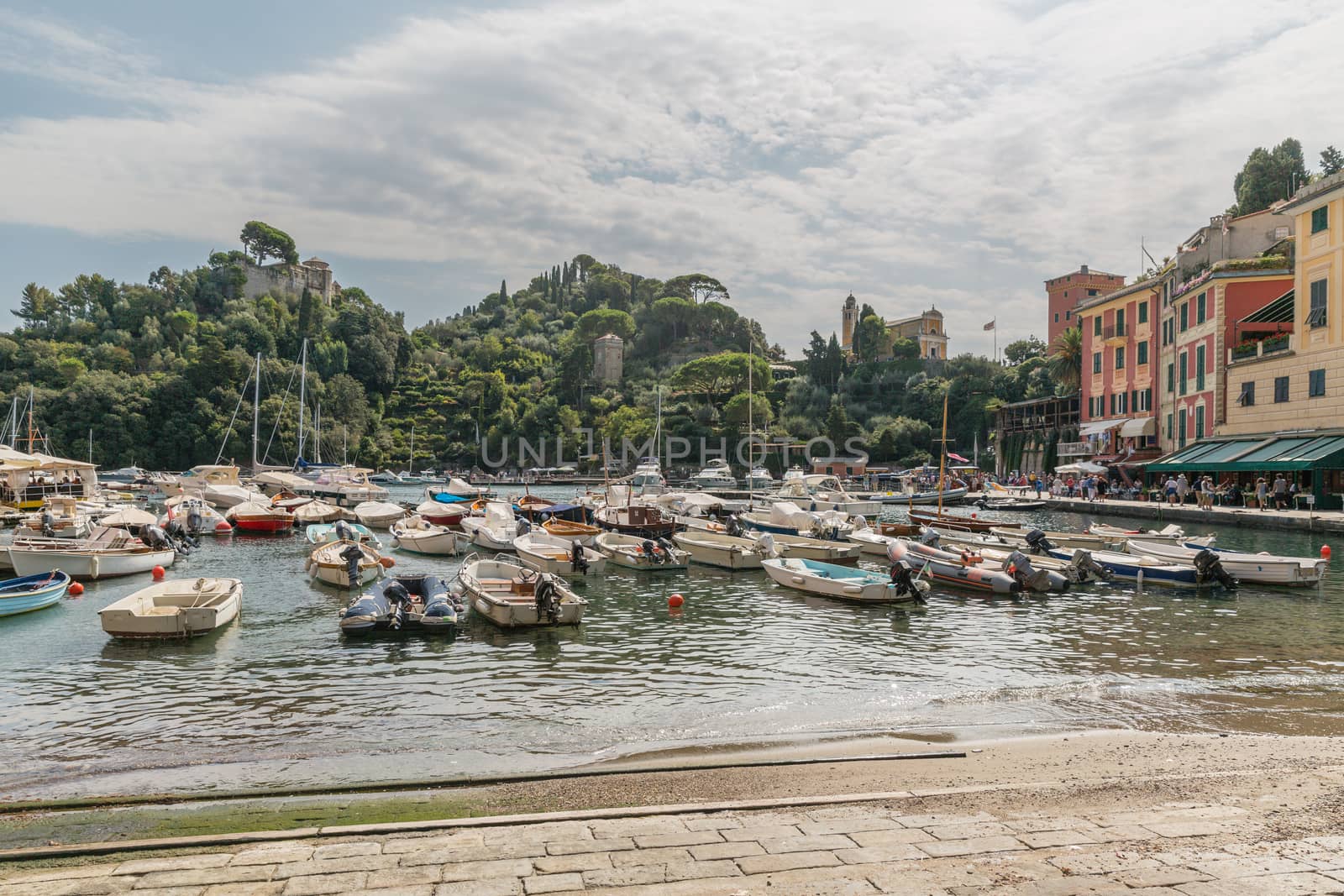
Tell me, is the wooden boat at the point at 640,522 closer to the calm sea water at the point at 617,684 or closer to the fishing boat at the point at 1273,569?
the calm sea water at the point at 617,684

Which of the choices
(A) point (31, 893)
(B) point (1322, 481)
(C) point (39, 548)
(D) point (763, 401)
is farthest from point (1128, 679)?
(D) point (763, 401)

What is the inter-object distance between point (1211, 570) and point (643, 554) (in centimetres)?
1730

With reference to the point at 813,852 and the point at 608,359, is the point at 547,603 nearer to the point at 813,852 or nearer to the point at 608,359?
the point at 813,852

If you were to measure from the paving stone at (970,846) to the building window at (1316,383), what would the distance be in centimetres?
4335

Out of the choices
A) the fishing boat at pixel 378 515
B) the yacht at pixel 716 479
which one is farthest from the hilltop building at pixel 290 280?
the fishing boat at pixel 378 515

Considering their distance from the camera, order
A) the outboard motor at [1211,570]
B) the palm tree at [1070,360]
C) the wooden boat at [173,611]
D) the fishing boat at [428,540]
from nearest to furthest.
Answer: the wooden boat at [173,611], the outboard motor at [1211,570], the fishing boat at [428,540], the palm tree at [1070,360]

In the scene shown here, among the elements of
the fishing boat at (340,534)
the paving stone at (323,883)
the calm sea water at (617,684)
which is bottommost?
the calm sea water at (617,684)

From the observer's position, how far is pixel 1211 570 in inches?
914

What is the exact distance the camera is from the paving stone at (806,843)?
611 cm

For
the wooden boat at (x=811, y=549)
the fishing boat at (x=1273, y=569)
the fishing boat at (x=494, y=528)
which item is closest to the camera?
the fishing boat at (x=1273, y=569)

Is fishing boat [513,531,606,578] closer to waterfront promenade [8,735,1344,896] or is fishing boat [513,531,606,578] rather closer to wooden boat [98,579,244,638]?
wooden boat [98,579,244,638]

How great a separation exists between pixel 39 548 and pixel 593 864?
89.6 feet

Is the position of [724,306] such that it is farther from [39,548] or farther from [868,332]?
[39,548]

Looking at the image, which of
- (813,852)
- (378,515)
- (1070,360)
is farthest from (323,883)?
(1070,360)
